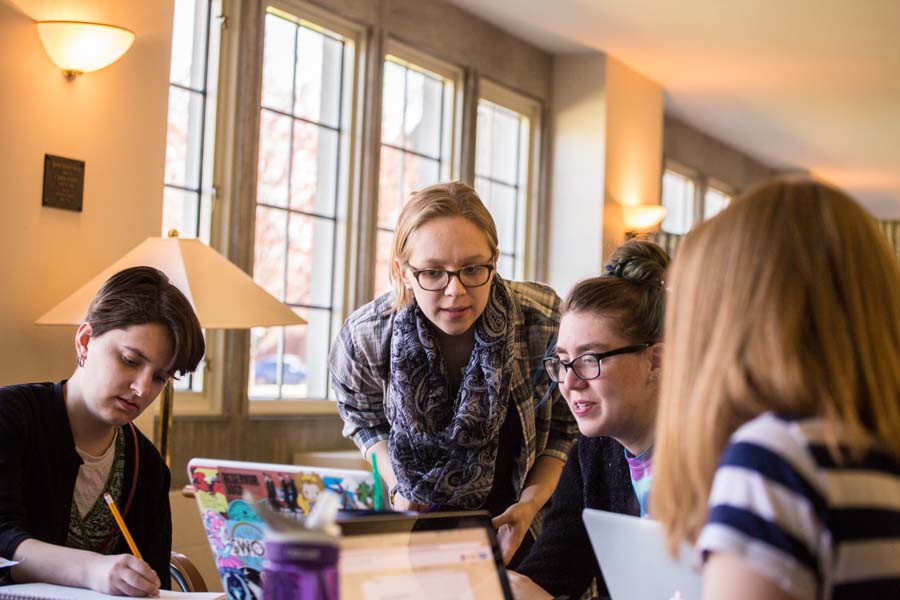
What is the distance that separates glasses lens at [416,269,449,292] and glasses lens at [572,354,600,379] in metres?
0.37

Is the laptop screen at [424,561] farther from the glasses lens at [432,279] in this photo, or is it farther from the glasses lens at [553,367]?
the glasses lens at [432,279]

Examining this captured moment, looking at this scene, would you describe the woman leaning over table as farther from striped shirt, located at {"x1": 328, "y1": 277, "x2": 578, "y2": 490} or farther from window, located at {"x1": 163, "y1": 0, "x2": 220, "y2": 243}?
window, located at {"x1": 163, "y1": 0, "x2": 220, "y2": 243}

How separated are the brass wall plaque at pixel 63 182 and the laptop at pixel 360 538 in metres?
2.08

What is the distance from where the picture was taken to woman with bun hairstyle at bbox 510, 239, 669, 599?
1.82 meters

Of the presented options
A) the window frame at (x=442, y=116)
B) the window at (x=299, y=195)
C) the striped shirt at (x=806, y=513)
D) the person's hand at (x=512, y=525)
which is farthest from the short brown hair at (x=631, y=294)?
the window frame at (x=442, y=116)

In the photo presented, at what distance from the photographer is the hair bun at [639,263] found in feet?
6.23

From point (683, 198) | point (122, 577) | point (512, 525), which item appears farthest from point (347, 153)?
point (683, 198)

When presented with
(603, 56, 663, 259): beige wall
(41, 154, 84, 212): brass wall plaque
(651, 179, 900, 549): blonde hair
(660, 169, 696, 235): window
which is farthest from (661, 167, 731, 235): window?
(651, 179, 900, 549): blonde hair

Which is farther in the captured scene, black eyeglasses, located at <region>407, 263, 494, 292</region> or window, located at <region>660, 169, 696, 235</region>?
window, located at <region>660, 169, 696, 235</region>

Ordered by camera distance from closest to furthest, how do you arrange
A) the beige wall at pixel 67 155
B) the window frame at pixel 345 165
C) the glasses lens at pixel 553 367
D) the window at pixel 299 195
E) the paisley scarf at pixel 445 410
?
the glasses lens at pixel 553 367 → the paisley scarf at pixel 445 410 → the beige wall at pixel 67 155 → the window at pixel 299 195 → the window frame at pixel 345 165

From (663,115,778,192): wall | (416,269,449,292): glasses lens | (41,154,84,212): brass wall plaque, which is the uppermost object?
(663,115,778,192): wall

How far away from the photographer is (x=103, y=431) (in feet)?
6.56

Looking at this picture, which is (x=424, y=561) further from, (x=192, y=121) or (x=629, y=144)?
(x=629, y=144)

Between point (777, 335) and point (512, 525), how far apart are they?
1203 mm
